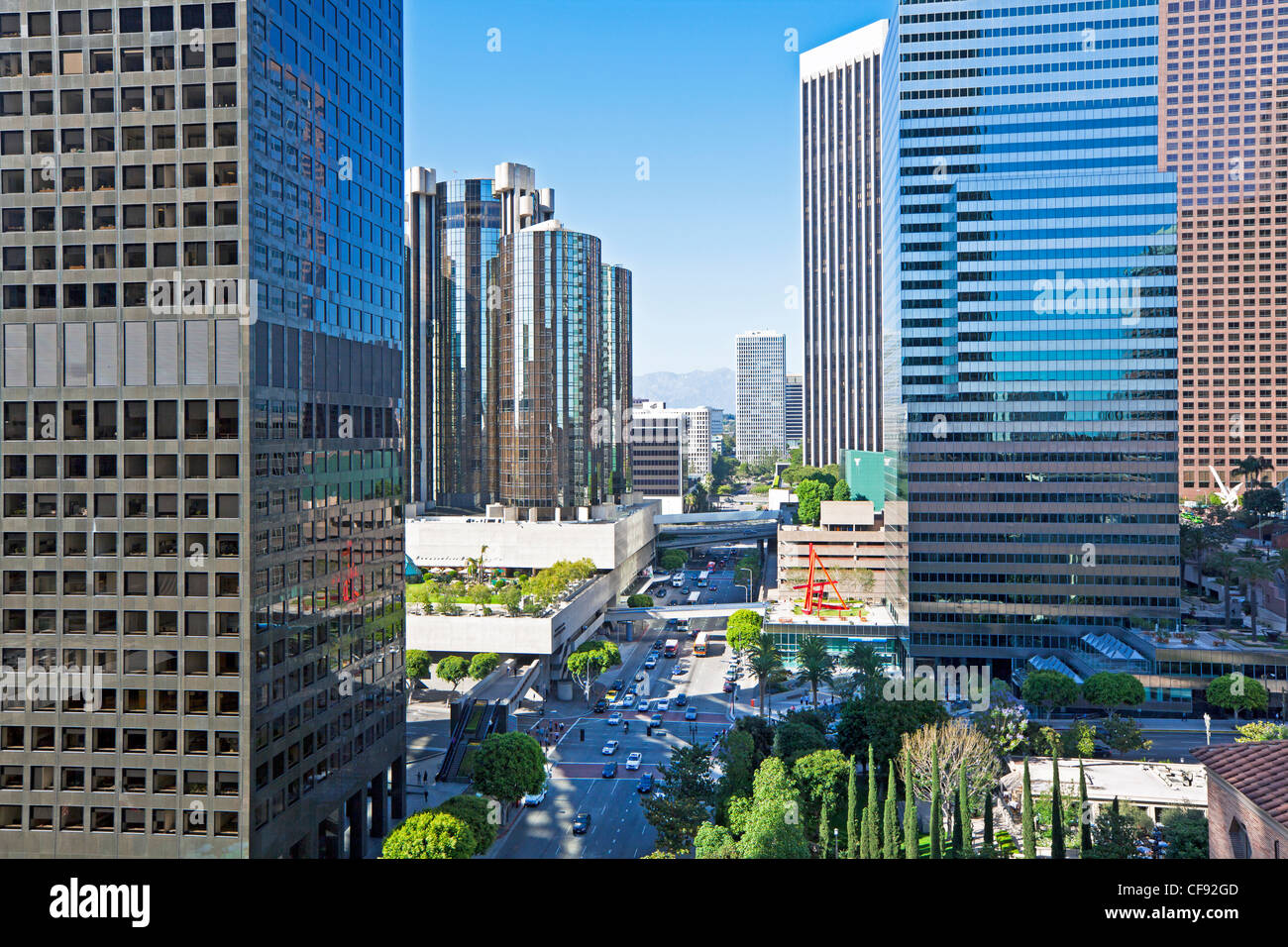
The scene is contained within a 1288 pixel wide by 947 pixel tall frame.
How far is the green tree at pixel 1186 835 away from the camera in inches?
1237

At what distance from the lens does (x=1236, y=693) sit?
54.8 m

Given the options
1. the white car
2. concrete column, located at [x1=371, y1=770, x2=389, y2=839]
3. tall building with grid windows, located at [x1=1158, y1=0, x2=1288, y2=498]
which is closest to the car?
the white car

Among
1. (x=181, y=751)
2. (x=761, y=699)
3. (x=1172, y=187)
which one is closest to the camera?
(x=181, y=751)

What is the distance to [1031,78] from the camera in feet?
226

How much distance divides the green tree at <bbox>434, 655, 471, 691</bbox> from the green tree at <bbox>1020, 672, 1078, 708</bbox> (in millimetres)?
36213

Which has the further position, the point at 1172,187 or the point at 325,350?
the point at 1172,187

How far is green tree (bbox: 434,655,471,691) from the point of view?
203 feet

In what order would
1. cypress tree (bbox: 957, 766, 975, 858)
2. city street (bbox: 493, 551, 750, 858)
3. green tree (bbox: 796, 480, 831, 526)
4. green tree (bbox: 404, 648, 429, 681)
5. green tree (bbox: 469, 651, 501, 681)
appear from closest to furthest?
cypress tree (bbox: 957, 766, 975, 858) < city street (bbox: 493, 551, 750, 858) < green tree (bbox: 404, 648, 429, 681) < green tree (bbox: 469, 651, 501, 681) < green tree (bbox: 796, 480, 831, 526)

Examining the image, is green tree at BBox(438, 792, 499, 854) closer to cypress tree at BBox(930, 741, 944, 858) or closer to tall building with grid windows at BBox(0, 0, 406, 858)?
tall building with grid windows at BBox(0, 0, 406, 858)

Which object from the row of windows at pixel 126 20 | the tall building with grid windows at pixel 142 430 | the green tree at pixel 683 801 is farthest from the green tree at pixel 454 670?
the row of windows at pixel 126 20

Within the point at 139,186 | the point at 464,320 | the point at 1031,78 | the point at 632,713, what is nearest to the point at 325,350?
the point at 139,186
